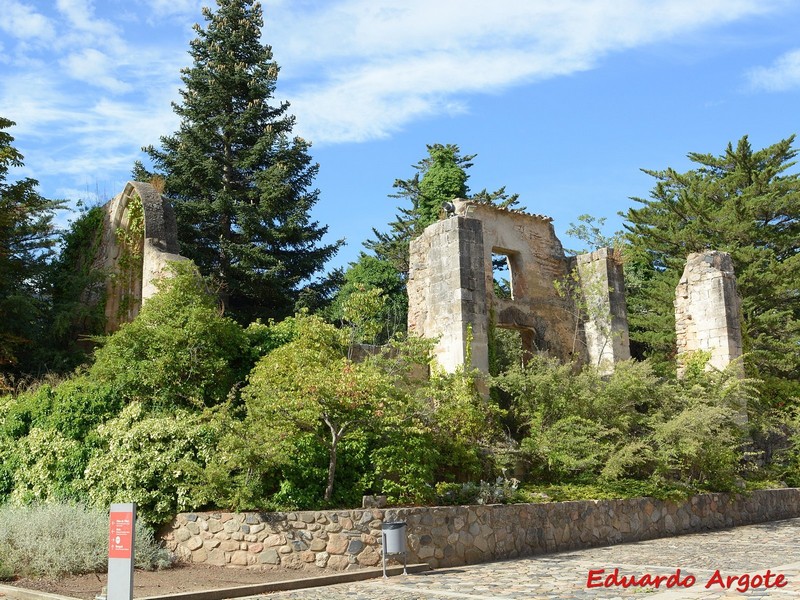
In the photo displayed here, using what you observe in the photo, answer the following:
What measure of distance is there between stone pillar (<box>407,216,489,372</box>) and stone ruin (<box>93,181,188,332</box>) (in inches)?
224

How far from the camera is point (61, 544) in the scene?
10.2 meters

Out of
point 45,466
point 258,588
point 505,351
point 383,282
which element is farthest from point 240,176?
point 258,588

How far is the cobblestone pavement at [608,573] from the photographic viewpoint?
8617 millimetres

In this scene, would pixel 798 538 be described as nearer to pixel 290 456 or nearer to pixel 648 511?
pixel 648 511

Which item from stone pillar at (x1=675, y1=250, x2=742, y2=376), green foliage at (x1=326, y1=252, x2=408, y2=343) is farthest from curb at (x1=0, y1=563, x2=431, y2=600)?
green foliage at (x1=326, y1=252, x2=408, y2=343)

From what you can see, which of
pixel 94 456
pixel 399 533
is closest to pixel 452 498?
pixel 399 533

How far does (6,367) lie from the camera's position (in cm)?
1875

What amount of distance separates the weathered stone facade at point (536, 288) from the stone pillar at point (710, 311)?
5.83 feet

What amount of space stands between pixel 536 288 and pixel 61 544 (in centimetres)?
1395

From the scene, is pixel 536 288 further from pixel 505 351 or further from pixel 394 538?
pixel 394 538

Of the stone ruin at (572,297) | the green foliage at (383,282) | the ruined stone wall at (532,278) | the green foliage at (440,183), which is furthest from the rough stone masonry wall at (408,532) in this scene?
the green foliage at (440,183)

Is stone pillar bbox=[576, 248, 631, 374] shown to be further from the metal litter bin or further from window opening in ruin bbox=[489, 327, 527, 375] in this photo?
the metal litter bin

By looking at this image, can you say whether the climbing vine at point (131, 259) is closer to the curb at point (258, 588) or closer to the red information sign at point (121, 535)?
the curb at point (258, 588)

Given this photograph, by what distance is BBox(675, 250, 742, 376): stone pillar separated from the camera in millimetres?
20375
